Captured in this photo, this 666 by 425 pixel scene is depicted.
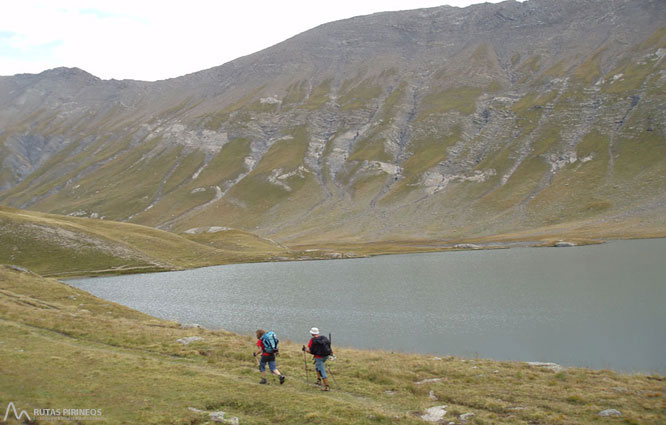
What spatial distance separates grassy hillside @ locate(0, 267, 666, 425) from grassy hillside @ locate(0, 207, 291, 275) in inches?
3040

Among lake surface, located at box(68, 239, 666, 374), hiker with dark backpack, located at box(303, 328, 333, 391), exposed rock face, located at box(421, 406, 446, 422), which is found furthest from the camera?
lake surface, located at box(68, 239, 666, 374)

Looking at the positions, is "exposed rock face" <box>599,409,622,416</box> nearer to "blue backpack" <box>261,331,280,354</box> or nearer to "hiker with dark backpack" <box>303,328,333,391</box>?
"hiker with dark backpack" <box>303,328,333,391</box>

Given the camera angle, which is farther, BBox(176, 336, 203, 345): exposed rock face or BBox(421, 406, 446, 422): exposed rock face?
BBox(176, 336, 203, 345): exposed rock face

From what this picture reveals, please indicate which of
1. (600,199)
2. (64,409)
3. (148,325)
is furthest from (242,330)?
(600,199)

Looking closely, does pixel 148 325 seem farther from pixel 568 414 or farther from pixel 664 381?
pixel 664 381

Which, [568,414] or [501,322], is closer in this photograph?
[568,414]

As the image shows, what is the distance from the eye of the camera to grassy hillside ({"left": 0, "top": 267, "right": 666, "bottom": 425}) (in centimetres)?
1750

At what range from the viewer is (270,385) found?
70.2ft

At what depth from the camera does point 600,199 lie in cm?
15825

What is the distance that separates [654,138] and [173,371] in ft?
691

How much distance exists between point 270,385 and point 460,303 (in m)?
40.0
